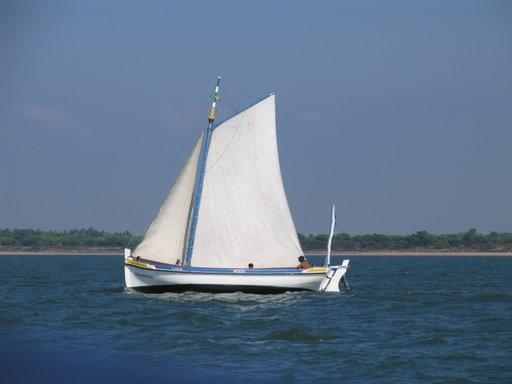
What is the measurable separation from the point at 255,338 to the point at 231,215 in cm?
1626

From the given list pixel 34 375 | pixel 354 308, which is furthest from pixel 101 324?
pixel 34 375

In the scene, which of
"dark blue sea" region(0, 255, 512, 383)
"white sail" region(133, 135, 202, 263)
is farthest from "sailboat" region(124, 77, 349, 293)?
"dark blue sea" region(0, 255, 512, 383)

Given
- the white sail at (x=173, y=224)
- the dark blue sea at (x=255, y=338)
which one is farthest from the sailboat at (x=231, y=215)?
the dark blue sea at (x=255, y=338)

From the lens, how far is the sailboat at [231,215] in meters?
43.0

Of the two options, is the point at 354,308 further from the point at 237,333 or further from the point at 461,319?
the point at 237,333

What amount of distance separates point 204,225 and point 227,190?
1897 mm

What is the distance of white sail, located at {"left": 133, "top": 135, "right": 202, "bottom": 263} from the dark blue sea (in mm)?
2128

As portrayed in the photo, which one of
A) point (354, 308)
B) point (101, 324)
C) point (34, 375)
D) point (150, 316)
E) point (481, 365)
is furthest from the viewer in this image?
point (354, 308)

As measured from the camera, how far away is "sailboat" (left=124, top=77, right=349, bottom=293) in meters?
43.0

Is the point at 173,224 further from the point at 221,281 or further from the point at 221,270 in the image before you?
the point at 221,281

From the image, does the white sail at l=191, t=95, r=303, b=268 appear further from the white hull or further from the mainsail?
the white hull

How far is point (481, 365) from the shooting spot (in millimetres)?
22203

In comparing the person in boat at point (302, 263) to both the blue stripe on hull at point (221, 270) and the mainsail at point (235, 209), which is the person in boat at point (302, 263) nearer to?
the mainsail at point (235, 209)

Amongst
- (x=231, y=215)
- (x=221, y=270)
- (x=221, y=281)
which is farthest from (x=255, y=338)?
(x=231, y=215)
